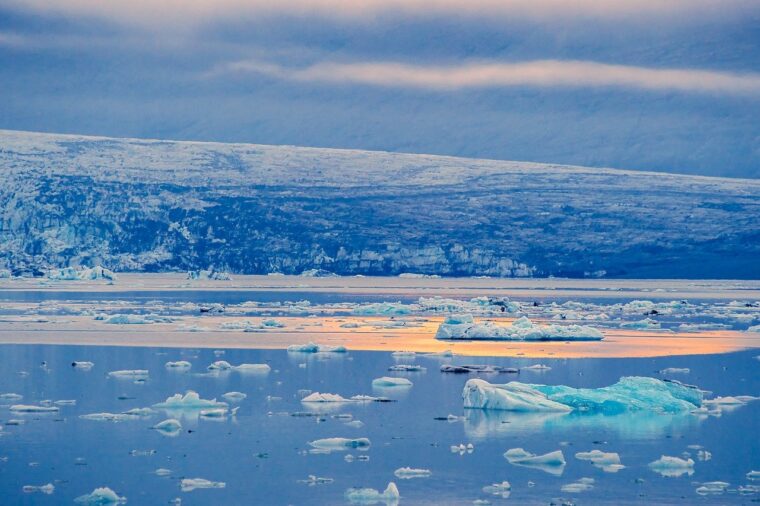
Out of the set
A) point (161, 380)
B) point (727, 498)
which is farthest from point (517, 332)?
point (727, 498)

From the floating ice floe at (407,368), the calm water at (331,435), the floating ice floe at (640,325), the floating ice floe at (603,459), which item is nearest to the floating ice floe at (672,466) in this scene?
the calm water at (331,435)

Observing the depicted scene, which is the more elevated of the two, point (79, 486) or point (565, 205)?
point (565, 205)

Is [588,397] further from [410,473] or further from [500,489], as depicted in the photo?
[500,489]

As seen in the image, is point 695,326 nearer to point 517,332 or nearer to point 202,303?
point 517,332

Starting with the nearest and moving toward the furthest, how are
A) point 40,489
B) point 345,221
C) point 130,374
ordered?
point 40,489 → point 130,374 → point 345,221

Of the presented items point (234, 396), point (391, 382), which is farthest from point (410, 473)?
point (391, 382)

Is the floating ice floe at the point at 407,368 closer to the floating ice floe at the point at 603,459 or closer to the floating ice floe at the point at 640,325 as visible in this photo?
the floating ice floe at the point at 603,459

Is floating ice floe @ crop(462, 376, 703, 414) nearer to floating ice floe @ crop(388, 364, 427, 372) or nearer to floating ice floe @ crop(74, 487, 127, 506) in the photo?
floating ice floe @ crop(388, 364, 427, 372)

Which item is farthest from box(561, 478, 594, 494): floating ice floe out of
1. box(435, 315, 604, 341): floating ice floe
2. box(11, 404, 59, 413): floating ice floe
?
box(435, 315, 604, 341): floating ice floe
